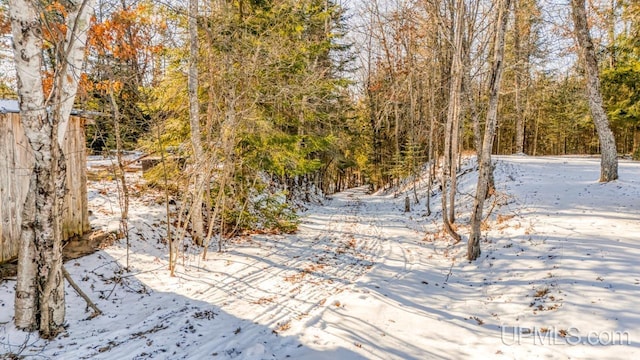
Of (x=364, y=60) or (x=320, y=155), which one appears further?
(x=364, y=60)

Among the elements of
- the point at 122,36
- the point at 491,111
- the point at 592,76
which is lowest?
the point at 491,111

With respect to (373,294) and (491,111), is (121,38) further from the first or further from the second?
(373,294)

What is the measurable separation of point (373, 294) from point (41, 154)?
205 inches

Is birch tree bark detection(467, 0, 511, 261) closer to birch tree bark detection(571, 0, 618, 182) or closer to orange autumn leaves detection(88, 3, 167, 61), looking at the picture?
birch tree bark detection(571, 0, 618, 182)

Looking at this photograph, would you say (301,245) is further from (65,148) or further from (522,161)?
(522,161)

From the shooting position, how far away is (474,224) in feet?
24.4

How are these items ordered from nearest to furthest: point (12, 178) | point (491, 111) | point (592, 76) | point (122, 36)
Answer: point (12, 178) < point (491, 111) < point (592, 76) < point (122, 36)

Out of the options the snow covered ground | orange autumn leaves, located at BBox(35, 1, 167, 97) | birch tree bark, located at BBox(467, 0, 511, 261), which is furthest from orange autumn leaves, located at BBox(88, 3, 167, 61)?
birch tree bark, located at BBox(467, 0, 511, 261)

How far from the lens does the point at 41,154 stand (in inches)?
166

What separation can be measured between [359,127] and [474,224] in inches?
725

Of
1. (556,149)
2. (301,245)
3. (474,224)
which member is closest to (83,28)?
(301,245)

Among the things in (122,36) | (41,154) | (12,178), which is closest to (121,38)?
(122,36)

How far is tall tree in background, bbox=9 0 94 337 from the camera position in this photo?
4078 millimetres

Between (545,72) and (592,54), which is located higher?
(545,72)
